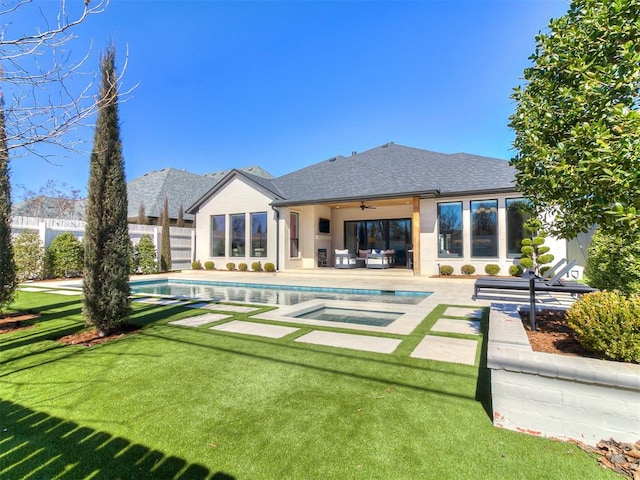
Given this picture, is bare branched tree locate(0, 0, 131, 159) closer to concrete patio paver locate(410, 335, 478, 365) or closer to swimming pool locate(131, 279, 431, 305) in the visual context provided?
concrete patio paver locate(410, 335, 478, 365)

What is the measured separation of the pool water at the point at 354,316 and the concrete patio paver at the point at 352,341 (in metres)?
1.31

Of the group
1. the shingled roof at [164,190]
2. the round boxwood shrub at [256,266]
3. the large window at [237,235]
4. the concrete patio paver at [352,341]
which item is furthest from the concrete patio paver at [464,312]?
the shingled roof at [164,190]

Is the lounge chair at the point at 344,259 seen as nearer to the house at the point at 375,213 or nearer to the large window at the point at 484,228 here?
the house at the point at 375,213

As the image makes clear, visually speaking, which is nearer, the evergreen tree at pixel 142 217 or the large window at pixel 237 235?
the large window at pixel 237 235

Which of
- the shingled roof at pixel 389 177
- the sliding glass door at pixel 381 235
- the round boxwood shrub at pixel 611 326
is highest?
the shingled roof at pixel 389 177

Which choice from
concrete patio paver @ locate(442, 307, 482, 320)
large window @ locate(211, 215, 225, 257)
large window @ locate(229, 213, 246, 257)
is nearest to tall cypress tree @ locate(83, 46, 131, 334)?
concrete patio paver @ locate(442, 307, 482, 320)

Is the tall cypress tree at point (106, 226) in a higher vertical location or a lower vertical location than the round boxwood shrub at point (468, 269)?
higher

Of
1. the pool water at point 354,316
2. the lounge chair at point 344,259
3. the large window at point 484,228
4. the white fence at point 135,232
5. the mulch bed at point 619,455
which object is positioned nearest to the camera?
the mulch bed at point 619,455

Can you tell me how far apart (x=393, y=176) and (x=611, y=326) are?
14466 mm

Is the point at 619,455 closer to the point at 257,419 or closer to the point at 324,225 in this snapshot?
the point at 257,419

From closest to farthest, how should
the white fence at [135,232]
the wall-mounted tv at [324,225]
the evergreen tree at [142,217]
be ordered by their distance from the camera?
the white fence at [135,232] → the wall-mounted tv at [324,225] → the evergreen tree at [142,217]

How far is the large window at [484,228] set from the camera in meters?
13.2

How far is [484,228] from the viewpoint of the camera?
A: 526 inches

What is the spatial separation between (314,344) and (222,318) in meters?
2.65
